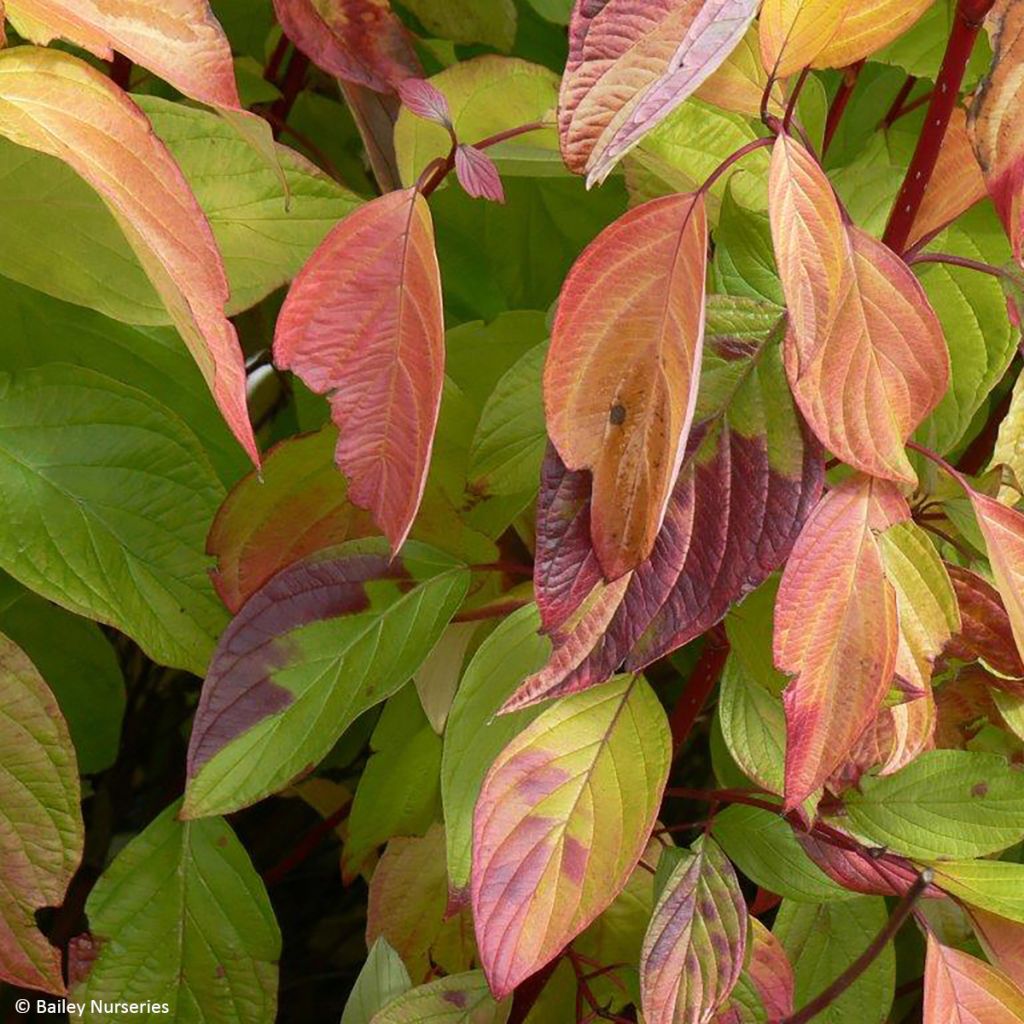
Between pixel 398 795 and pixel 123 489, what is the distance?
17 centimetres

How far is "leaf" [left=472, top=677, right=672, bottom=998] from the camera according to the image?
398 mm

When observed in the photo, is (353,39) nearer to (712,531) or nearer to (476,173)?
(476,173)

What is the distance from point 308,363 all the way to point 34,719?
0.17m

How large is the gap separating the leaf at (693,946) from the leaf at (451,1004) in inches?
3.4

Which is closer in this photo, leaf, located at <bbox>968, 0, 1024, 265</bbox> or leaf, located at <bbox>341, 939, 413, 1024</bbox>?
leaf, located at <bbox>968, 0, 1024, 265</bbox>

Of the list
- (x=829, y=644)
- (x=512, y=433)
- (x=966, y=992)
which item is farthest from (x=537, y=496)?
(x=966, y=992)

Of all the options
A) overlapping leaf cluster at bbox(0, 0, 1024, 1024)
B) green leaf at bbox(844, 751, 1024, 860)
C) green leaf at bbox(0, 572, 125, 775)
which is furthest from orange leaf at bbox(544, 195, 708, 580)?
green leaf at bbox(0, 572, 125, 775)

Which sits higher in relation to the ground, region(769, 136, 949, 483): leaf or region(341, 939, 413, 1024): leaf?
region(769, 136, 949, 483): leaf

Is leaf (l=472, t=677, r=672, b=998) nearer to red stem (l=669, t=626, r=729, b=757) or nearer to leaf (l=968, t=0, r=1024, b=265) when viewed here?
red stem (l=669, t=626, r=729, b=757)

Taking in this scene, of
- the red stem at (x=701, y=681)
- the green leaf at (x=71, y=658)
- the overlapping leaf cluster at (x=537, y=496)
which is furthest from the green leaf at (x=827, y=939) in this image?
the green leaf at (x=71, y=658)

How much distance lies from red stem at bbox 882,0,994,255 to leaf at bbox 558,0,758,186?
0.30 feet

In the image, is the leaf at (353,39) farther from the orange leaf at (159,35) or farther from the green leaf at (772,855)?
the green leaf at (772,855)

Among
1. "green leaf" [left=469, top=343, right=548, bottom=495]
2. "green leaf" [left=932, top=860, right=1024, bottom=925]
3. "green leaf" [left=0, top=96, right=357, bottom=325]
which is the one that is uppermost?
"green leaf" [left=0, top=96, right=357, bottom=325]

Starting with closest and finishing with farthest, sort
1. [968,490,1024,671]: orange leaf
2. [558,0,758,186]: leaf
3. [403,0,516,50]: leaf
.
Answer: [558,0,758,186]: leaf → [968,490,1024,671]: orange leaf → [403,0,516,50]: leaf
